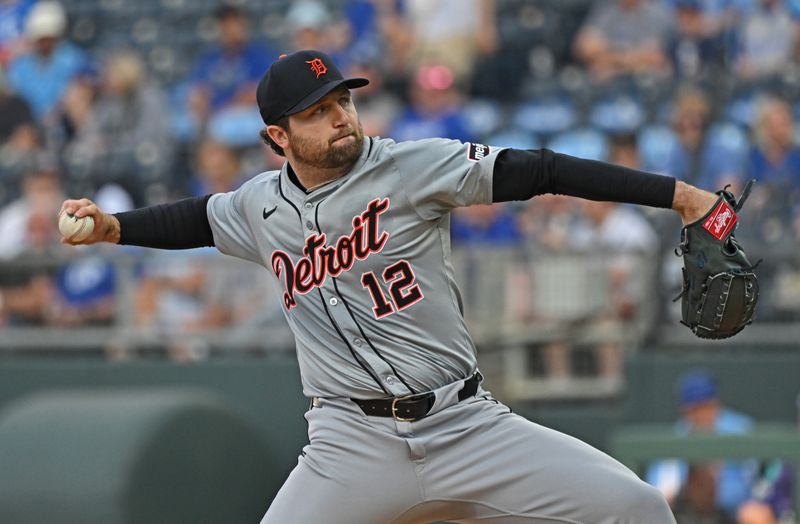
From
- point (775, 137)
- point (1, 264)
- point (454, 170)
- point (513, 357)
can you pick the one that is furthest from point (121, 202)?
point (454, 170)

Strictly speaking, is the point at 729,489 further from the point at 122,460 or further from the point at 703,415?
the point at 122,460

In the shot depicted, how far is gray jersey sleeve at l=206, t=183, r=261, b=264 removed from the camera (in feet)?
13.8

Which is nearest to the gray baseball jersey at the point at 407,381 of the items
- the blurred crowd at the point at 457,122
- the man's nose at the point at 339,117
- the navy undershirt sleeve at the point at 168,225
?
the man's nose at the point at 339,117

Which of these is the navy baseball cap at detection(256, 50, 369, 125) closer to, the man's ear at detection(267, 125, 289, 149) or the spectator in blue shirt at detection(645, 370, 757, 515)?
the man's ear at detection(267, 125, 289, 149)

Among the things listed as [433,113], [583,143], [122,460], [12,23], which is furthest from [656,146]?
[12,23]

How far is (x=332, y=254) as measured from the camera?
12.9 feet

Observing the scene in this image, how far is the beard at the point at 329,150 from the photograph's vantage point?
3.90 metres

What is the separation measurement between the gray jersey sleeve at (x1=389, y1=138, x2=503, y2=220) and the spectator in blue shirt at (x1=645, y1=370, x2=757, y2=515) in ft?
8.81

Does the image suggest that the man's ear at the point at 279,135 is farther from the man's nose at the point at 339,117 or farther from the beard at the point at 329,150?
the man's nose at the point at 339,117

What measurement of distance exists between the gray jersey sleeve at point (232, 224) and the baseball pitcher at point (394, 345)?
199 millimetres

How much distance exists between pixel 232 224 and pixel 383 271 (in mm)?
585

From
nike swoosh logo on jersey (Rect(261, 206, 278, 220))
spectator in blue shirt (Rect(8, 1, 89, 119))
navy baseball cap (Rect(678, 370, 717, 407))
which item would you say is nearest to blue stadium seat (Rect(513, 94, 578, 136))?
navy baseball cap (Rect(678, 370, 717, 407))

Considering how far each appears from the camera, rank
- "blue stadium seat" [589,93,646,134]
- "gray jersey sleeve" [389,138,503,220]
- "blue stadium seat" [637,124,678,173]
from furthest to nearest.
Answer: "blue stadium seat" [589,93,646,134], "blue stadium seat" [637,124,678,173], "gray jersey sleeve" [389,138,503,220]

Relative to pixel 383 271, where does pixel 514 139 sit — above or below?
above
